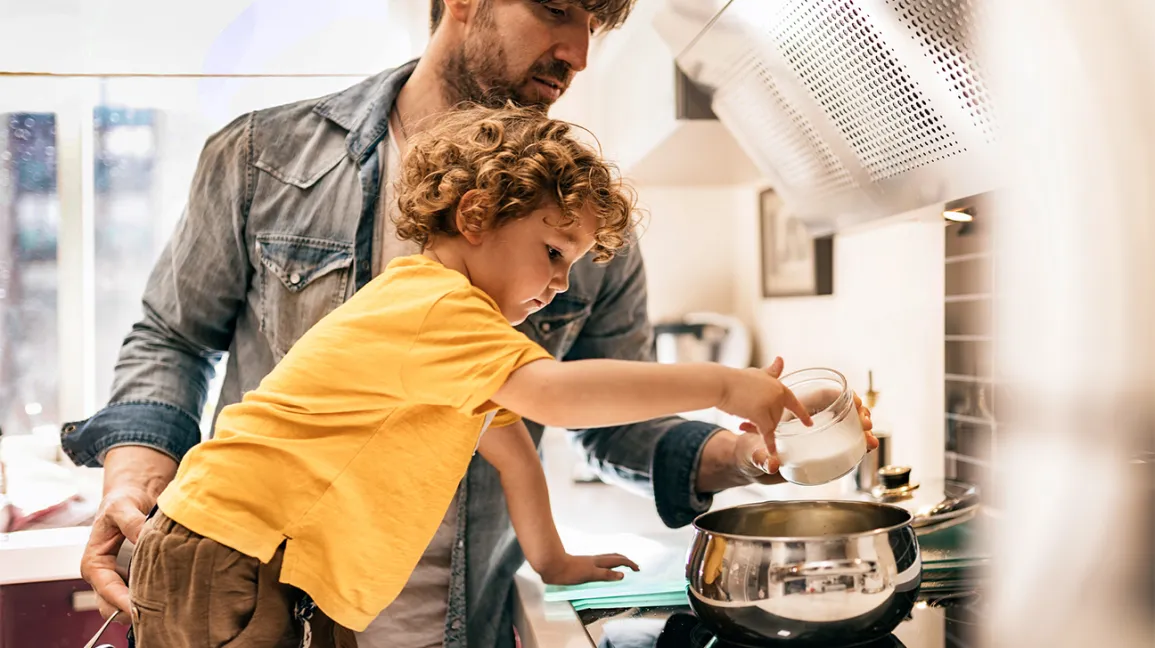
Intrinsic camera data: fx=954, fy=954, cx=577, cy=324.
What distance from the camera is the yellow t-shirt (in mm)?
853

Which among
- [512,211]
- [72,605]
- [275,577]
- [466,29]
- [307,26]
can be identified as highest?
[307,26]

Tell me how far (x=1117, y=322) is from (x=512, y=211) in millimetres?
510

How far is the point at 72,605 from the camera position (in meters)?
1.54

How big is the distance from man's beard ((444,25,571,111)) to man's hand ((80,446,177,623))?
1.88 feet

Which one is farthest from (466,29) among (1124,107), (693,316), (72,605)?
(693,316)

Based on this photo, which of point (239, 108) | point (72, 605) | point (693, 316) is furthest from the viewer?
point (693, 316)

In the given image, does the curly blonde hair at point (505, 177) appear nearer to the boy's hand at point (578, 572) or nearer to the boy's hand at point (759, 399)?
the boy's hand at point (759, 399)

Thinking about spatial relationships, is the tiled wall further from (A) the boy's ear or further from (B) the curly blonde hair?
(A) the boy's ear

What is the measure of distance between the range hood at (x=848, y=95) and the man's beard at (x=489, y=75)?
26 centimetres

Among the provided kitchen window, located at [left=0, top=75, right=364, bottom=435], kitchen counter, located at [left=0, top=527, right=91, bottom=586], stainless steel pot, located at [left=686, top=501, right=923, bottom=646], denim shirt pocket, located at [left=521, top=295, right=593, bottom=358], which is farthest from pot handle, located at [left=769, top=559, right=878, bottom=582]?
kitchen window, located at [left=0, top=75, right=364, bottom=435]

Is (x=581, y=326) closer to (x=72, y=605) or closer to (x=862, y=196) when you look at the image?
(x=862, y=196)

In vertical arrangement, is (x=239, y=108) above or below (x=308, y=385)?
above

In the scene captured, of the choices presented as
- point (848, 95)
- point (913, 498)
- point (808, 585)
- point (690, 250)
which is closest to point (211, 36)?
point (690, 250)

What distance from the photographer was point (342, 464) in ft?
2.87
